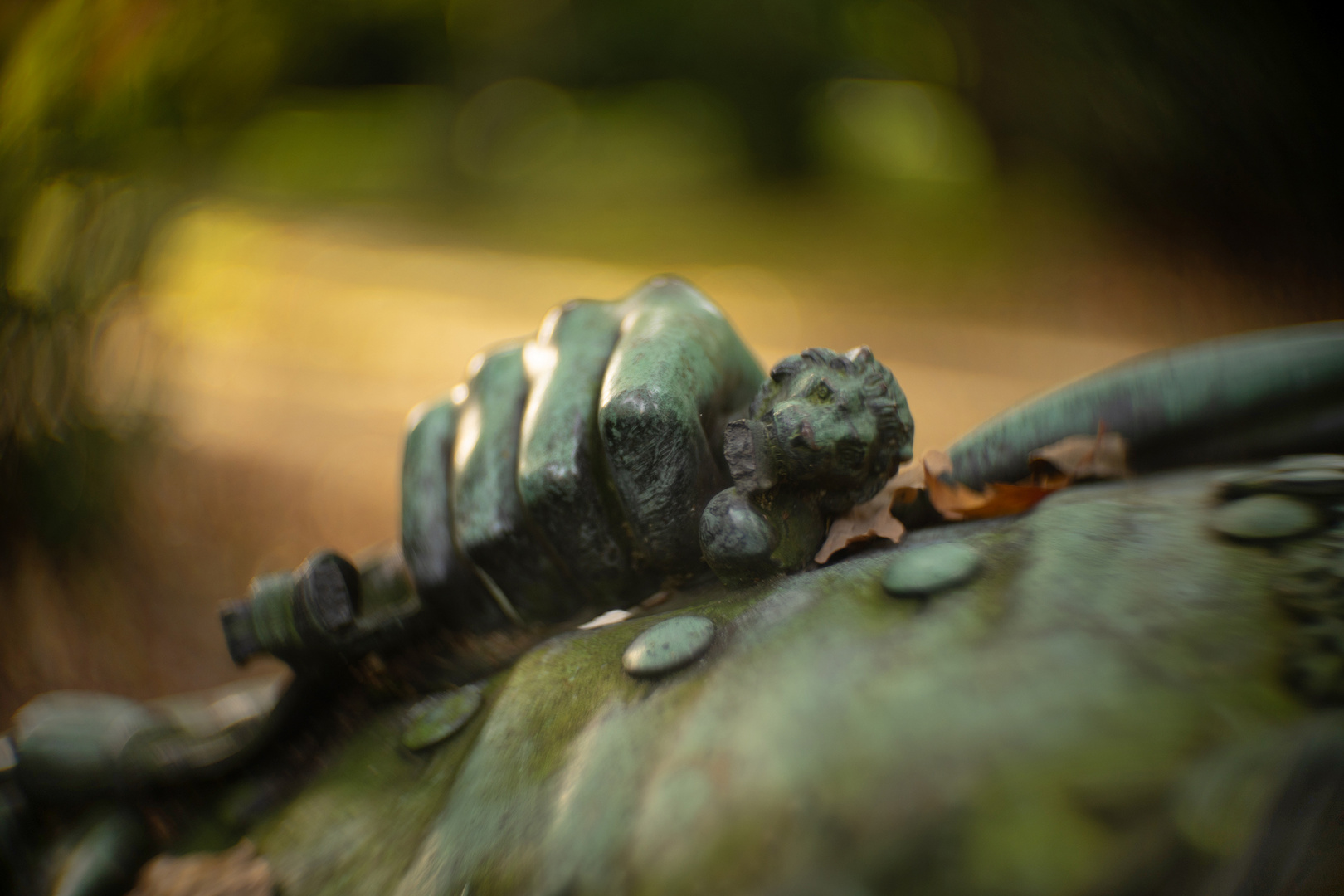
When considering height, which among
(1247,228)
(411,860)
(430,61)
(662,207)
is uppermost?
(430,61)

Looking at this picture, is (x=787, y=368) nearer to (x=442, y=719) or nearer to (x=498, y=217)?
(x=442, y=719)

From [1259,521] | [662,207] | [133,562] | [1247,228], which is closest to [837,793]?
[1259,521]

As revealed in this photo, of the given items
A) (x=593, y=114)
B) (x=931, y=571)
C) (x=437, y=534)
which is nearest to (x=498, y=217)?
(x=593, y=114)

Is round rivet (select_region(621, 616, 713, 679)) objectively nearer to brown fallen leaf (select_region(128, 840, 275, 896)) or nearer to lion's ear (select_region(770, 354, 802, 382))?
lion's ear (select_region(770, 354, 802, 382))

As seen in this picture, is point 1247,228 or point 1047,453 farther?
point 1247,228

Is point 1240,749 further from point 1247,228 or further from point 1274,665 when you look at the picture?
point 1247,228

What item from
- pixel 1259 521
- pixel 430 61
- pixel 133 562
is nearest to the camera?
pixel 1259 521

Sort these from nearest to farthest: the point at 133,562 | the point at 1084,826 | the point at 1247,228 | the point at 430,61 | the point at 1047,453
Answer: the point at 1084,826
the point at 1047,453
the point at 133,562
the point at 1247,228
the point at 430,61

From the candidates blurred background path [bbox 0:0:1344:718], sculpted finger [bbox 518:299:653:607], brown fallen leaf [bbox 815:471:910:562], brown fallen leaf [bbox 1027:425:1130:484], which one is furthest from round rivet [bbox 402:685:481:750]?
blurred background path [bbox 0:0:1344:718]
